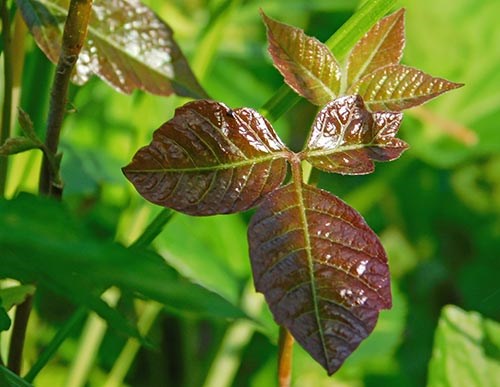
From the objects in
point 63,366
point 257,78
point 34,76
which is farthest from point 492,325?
point 257,78

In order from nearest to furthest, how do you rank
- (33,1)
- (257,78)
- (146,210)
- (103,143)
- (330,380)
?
(33,1)
(146,210)
(330,380)
(103,143)
(257,78)

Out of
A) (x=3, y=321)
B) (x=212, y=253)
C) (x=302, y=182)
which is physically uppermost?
(x=302, y=182)

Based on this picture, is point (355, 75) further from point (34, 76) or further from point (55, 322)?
point (55, 322)

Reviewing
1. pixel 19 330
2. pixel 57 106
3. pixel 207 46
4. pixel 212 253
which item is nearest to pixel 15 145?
pixel 57 106

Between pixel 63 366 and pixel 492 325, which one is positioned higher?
pixel 492 325

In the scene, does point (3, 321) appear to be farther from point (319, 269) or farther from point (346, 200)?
point (346, 200)

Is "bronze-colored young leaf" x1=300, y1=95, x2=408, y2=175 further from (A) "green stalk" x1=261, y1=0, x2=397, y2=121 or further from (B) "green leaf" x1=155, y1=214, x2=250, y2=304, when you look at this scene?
(B) "green leaf" x1=155, y1=214, x2=250, y2=304

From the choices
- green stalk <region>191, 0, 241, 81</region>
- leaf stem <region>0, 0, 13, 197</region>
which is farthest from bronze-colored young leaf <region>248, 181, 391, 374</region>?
green stalk <region>191, 0, 241, 81</region>

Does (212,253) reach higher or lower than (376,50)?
lower
